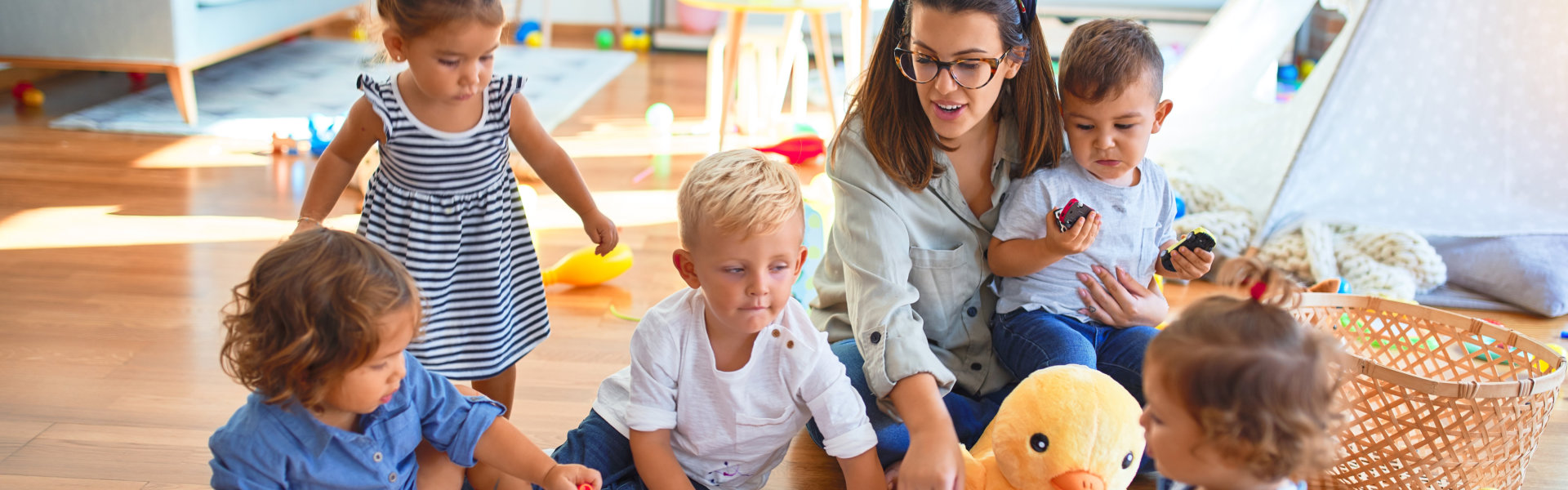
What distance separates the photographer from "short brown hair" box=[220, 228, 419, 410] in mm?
874

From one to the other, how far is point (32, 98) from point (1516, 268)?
3.43 m

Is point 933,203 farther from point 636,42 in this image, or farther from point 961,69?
point 636,42

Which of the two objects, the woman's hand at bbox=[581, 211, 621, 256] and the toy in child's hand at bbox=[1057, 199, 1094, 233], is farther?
the woman's hand at bbox=[581, 211, 621, 256]

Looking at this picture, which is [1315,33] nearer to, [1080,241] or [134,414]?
[1080,241]

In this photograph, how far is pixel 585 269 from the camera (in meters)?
1.89

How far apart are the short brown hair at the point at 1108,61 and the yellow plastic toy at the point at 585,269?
0.90 m

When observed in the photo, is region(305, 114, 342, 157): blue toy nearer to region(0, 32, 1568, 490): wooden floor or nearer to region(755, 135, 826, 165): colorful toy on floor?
region(0, 32, 1568, 490): wooden floor

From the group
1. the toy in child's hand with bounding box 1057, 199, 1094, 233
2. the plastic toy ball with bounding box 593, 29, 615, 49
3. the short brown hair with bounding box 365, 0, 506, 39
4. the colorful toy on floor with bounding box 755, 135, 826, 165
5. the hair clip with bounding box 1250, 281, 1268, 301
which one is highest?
the short brown hair with bounding box 365, 0, 506, 39

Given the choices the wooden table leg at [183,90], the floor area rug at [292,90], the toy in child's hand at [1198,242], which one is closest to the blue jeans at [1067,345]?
the toy in child's hand at [1198,242]

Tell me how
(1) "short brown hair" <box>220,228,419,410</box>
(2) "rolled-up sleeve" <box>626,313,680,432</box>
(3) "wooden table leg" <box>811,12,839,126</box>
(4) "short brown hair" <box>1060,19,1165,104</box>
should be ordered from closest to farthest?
(1) "short brown hair" <box>220,228,419,410</box> < (2) "rolled-up sleeve" <box>626,313,680,432</box> < (4) "short brown hair" <box>1060,19,1165,104</box> < (3) "wooden table leg" <box>811,12,839,126</box>

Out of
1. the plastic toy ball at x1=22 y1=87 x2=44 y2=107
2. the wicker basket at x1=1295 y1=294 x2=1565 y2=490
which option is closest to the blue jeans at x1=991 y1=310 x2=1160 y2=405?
the wicker basket at x1=1295 y1=294 x2=1565 y2=490

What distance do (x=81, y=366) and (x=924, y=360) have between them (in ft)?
3.66

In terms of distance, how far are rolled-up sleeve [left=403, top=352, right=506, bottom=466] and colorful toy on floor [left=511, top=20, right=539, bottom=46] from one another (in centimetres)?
362

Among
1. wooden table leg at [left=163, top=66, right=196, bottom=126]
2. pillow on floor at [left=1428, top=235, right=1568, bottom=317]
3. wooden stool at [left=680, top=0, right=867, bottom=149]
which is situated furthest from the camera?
wooden table leg at [left=163, top=66, right=196, bottom=126]
